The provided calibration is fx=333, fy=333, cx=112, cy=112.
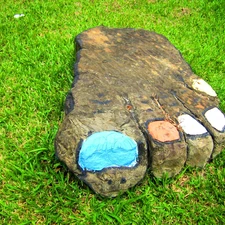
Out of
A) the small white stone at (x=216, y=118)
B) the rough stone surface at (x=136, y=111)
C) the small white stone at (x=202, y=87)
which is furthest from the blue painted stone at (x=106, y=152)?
the small white stone at (x=202, y=87)

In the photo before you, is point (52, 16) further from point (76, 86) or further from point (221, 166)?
point (221, 166)

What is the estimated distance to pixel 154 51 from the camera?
3.06 metres

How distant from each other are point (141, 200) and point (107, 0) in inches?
130

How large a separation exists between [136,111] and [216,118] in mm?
592

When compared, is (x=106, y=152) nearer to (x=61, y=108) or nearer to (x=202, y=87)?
(x=61, y=108)

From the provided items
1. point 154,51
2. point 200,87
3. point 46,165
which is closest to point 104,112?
point 46,165

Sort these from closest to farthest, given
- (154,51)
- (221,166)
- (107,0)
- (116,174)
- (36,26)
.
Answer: (116,174), (221,166), (154,51), (36,26), (107,0)

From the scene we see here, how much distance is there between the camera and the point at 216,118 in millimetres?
2387

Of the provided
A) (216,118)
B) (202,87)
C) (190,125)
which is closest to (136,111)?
(190,125)

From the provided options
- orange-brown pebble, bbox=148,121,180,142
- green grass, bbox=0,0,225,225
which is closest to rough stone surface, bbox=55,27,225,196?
orange-brown pebble, bbox=148,121,180,142

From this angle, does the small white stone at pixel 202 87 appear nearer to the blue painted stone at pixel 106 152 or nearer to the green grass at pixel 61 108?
the green grass at pixel 61 108

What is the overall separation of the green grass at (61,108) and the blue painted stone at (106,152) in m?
0.22

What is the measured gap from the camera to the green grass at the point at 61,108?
209cm

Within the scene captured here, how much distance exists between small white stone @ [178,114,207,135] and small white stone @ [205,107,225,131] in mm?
118
